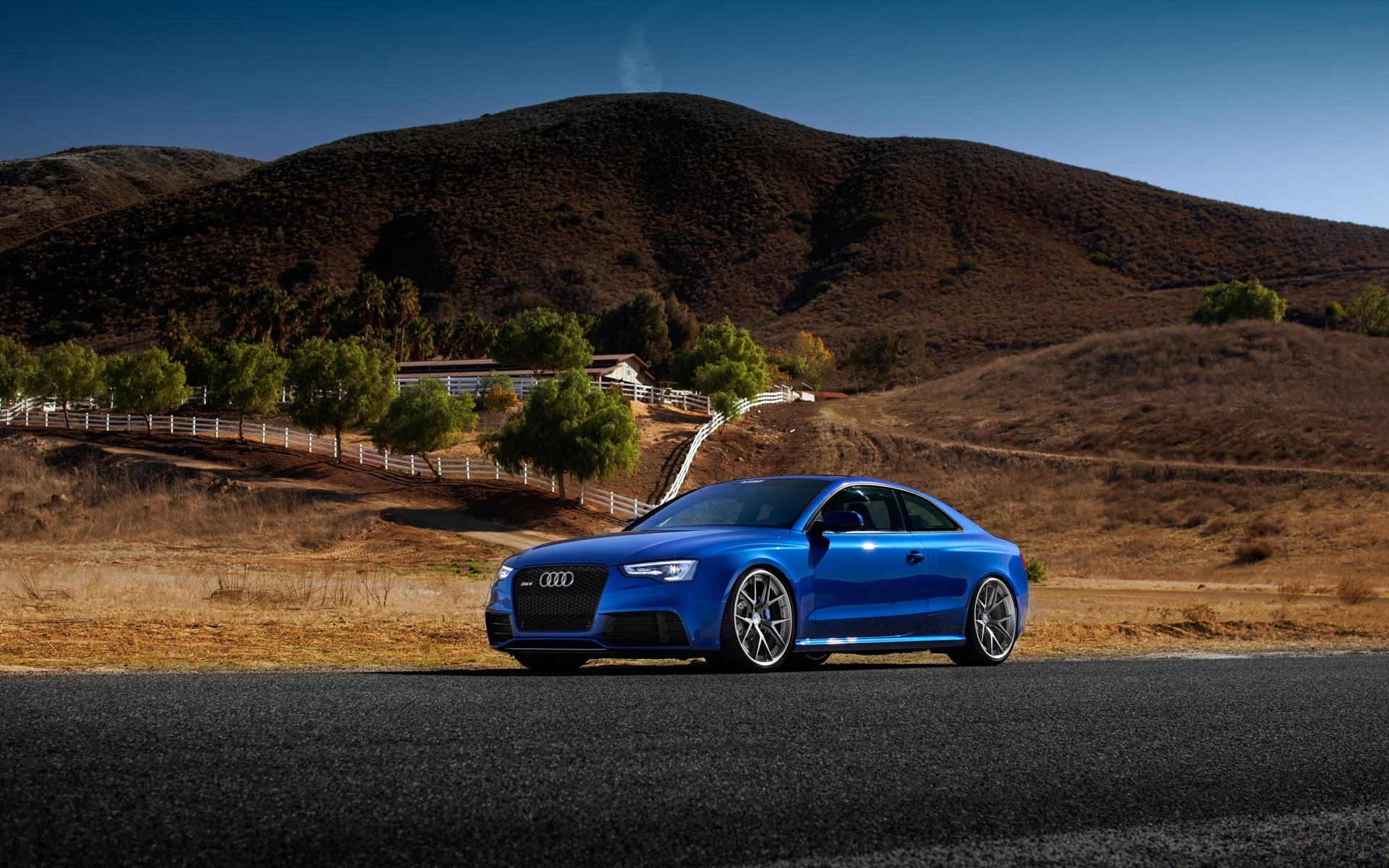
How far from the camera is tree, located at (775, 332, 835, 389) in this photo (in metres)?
103

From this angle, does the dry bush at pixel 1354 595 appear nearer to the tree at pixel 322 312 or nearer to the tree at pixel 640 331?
the tree at pixel 640 331

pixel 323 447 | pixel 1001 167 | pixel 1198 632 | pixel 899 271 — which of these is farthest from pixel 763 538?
pixel 1001 167

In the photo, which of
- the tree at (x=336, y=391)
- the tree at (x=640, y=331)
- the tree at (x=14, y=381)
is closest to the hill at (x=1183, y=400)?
the tree at (x=640, y=331)

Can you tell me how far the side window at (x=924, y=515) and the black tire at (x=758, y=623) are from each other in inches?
77.8

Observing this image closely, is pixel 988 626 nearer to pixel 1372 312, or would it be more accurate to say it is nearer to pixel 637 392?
pixel 637 392

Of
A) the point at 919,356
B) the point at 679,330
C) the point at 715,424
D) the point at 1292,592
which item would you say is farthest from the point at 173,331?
the point at 1292,592

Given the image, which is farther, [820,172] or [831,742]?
[820,172]

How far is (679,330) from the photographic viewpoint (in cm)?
10125

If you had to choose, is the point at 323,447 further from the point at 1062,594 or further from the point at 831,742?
the point at 831,742

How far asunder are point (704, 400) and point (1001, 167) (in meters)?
97.0

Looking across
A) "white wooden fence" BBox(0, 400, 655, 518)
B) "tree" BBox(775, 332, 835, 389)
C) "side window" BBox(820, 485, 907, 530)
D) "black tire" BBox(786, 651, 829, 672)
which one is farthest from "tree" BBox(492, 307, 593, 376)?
"side window" BBox(820, 485, 907, 530)

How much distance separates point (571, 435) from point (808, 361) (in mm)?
53897

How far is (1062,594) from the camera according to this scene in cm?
3167

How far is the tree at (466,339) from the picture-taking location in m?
105
